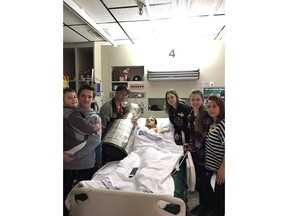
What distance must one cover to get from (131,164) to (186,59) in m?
2.66

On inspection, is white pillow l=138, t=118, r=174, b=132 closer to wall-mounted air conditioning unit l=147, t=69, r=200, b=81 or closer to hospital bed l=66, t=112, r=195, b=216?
hospital bed l=66, t=112, r=195, b=216

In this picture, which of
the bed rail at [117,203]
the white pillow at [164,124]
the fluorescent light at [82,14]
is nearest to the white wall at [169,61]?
the white pillow at [164,124]

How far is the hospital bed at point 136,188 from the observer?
1.32 metres

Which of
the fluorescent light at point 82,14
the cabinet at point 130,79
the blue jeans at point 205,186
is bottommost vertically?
the blue jeans at point 205,186

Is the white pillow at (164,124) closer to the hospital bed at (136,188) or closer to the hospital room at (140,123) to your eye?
the hospital room at (140,123)

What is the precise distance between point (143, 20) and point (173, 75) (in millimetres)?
1490

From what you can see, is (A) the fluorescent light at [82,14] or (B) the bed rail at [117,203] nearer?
(B) the bed rail at [117,203]

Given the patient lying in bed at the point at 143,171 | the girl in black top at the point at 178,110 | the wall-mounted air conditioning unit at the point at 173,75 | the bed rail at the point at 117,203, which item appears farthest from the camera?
the wall-mounted air conditioning unit at the point at 173,75

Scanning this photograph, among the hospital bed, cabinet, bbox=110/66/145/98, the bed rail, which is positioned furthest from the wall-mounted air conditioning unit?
the bed rail

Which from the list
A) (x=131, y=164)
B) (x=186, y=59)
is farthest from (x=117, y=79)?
(x=131, y=164)

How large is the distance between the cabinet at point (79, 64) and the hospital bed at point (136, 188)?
2113mm

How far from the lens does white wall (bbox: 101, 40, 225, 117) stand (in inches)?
158

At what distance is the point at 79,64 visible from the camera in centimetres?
420

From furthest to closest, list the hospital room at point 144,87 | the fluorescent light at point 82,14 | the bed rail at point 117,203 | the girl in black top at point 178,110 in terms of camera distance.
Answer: the girl in black top at point 178,110
the fluorescent light at point 82,14
the hospital room at point 144,87
the bed rail at point 117,203
